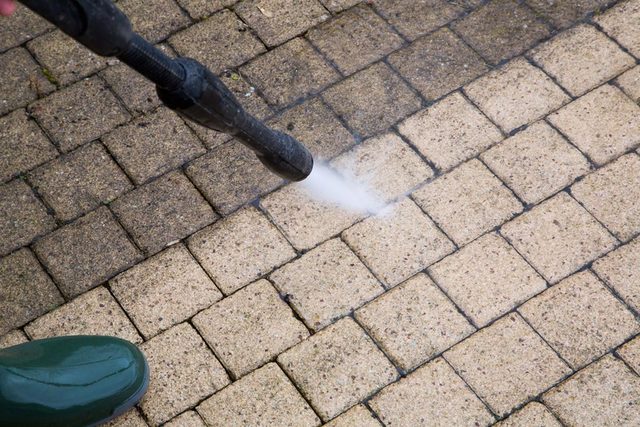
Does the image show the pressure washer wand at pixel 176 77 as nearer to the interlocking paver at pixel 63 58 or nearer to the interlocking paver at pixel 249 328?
the interlocking paver at pixel 249 328

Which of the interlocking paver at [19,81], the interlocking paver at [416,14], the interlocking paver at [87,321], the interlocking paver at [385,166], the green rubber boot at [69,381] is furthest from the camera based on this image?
the interlocking paver at [416,14]

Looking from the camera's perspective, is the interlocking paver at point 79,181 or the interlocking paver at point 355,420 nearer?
the interlocking paver at point 355,420

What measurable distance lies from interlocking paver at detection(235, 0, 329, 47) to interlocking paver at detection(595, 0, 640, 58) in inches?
51.1

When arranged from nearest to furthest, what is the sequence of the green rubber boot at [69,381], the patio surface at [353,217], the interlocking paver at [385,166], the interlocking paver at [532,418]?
the green rubber boot at [69,381] < the interlocking paver at [532,418] < the patio surface at [353,217] < the interlocking paver at [385,166]

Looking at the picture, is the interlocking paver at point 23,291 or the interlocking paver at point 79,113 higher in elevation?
the interlocking paver at point 79,113

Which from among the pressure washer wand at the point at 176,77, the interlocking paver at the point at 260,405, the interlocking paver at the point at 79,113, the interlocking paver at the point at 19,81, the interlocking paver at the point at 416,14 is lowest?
the interlocking paver at the point at 260,405

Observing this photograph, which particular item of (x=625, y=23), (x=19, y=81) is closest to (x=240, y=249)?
(x=19, y=81)

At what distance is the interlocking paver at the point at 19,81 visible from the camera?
3.82m

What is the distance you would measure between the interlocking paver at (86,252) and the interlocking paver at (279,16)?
3.90 ft

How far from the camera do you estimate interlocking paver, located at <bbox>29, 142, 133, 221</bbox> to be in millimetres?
3508

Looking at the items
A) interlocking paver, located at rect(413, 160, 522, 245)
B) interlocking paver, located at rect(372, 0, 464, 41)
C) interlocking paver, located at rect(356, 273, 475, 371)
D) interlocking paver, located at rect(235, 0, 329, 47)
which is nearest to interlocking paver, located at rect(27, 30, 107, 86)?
interlocking paver, located at rect(235, 0, 329, 47)

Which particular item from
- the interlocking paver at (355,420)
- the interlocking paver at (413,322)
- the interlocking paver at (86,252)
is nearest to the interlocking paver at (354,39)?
the interlocking paver at (413,322)

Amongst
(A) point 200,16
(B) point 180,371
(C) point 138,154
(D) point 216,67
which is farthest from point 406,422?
(A) point 200,16

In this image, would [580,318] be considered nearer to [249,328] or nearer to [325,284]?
[325,284]
